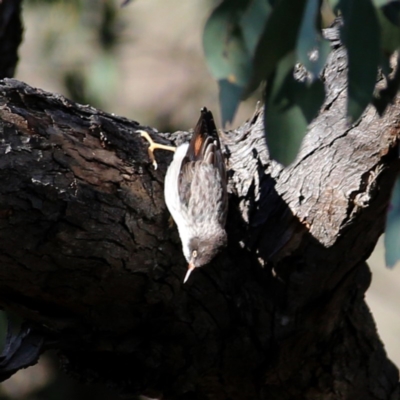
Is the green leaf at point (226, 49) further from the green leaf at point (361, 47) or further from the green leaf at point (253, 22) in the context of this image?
the green leaf at point (361, 47)

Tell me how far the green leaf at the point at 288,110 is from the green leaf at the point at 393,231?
0.24m

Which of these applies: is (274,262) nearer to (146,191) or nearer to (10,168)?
(146,191)

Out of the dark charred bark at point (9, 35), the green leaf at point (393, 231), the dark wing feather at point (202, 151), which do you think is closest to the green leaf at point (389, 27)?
the green leaf at point (393, 231)

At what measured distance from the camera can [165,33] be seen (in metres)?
7.60

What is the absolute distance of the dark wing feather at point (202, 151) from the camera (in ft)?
11.8

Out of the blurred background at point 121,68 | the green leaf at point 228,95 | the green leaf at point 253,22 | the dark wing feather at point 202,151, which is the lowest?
the green leaf at point 228,95

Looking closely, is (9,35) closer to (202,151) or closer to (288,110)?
(202,151)

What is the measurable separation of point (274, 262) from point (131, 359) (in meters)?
0.74

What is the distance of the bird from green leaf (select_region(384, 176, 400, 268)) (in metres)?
1.28

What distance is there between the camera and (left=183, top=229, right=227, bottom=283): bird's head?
117 inches

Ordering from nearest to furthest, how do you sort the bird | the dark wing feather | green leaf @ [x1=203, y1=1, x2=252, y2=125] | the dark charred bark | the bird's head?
green leaf @ [x1=203, y1=1, x2=252, y2=125], the bird's head, the bird, the dark wing feather, the dark charred bark

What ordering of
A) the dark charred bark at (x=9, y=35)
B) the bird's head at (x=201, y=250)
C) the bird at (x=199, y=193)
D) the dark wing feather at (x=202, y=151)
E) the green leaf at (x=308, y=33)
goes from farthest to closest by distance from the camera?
the dark charred bark at (x=9, y=35) < the dark wing feather at (x=202, y=151) < the bird at (x=199, y=193) < the bird's head at (x=201, y=250) < the green leaf at (x=308, y=33)

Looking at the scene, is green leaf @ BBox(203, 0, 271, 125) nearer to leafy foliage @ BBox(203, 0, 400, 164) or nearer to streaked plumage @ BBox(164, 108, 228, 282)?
leafy foliage @ BBox(203, 0, 400, 164)

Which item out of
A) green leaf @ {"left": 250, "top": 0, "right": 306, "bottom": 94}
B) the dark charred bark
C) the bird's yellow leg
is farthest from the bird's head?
the dark charred bark
